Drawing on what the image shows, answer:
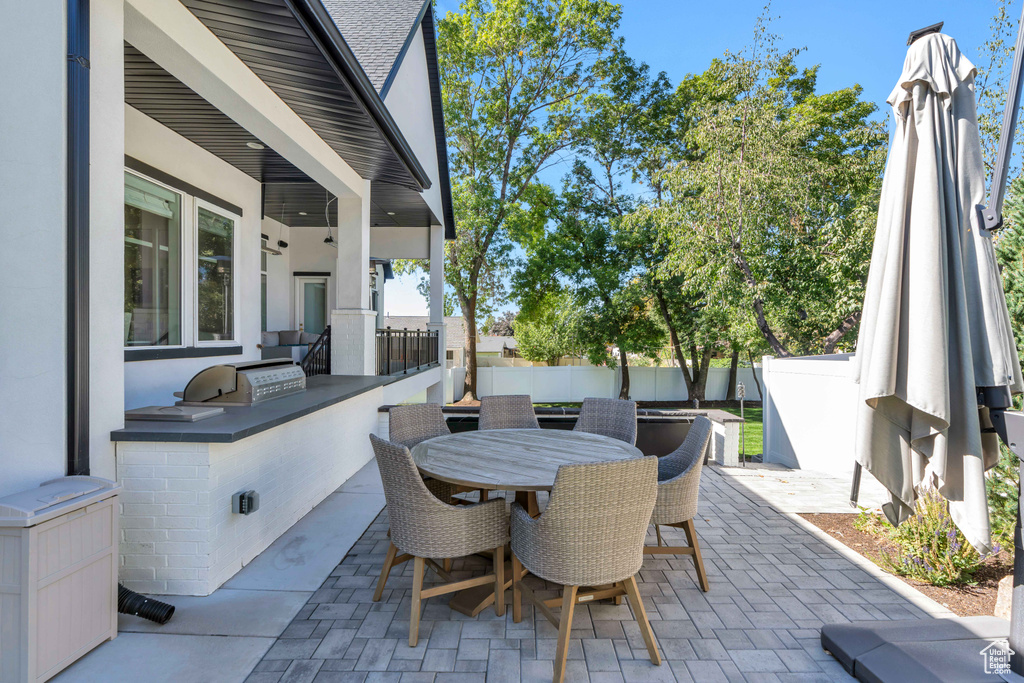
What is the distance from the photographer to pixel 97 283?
2.62m

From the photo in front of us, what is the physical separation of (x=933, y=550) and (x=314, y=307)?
32.8ft

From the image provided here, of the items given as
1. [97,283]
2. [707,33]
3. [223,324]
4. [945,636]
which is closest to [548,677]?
[945,636]

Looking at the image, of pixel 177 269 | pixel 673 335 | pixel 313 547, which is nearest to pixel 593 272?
pixel 673 335

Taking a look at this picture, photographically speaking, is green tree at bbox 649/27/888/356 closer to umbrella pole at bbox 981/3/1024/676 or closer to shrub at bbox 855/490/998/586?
shrub at bbox 855/490/998/586

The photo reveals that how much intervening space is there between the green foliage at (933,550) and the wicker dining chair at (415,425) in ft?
9.54

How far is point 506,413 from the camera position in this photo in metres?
4.82

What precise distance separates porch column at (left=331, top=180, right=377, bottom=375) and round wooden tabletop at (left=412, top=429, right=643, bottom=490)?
3.24m

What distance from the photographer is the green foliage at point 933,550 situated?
10.3 feet

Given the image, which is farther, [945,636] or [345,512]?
[345,512]

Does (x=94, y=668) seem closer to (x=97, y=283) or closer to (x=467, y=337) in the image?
(x=97, y=283)

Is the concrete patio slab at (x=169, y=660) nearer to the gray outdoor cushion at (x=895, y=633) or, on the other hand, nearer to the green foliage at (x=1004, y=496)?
the gray outdoor cushion at (x=895, y=633)

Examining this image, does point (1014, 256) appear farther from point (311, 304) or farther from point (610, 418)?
point (311, 304)

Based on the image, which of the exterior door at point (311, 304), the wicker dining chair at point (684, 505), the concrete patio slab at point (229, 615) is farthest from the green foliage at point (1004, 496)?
the exterior door at point (311, 304)

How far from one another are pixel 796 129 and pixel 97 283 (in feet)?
39.1
